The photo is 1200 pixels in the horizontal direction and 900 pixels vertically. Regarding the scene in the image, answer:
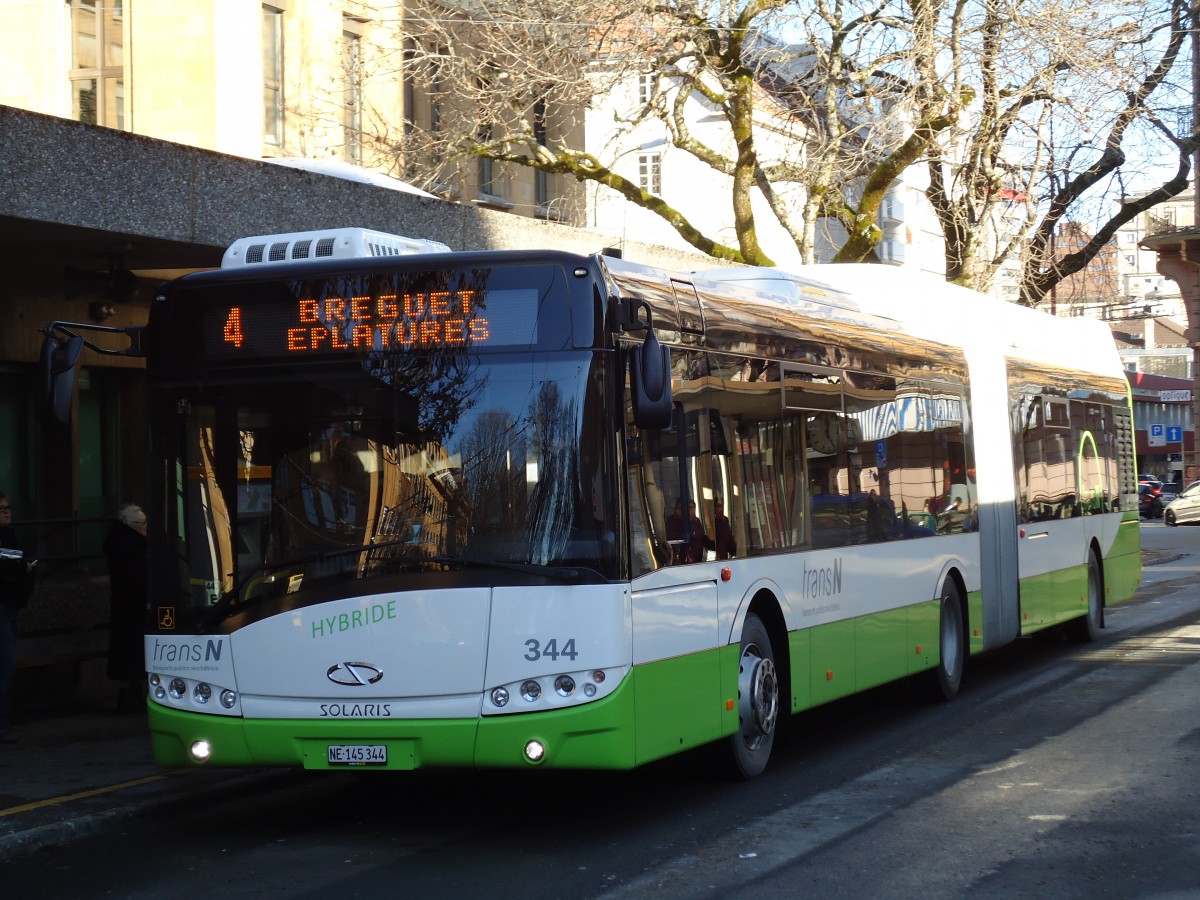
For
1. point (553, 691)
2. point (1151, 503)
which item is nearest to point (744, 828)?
point (553, 691)

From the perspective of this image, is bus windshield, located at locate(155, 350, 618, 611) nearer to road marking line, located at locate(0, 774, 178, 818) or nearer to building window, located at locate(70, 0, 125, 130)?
road marking line, located at locate(0, 774, 178, 818)

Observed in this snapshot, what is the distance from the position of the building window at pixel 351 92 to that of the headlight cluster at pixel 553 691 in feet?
59.3

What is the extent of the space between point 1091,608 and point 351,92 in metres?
13.6

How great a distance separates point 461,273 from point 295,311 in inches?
33.6

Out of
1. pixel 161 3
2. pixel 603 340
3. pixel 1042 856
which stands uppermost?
pixel 161 3

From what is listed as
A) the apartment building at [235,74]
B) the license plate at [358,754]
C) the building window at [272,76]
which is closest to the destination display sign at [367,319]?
the license plate at [358,754]

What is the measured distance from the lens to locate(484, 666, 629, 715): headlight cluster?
25.9ft

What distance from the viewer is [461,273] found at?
823 centimetres

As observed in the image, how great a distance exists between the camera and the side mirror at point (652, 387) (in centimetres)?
770

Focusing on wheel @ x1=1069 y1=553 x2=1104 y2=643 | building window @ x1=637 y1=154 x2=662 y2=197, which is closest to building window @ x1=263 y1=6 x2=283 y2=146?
wheel @ x1=1069 y1=553 x2=1104 y2=643

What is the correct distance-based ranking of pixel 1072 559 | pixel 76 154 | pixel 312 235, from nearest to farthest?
1. pixel 312 235
2. pixel 76 154
3. pixel 1072 559

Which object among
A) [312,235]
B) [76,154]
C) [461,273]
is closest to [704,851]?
[461,273]

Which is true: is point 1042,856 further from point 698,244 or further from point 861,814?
point 698,244

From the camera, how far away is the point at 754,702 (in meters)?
9.64
